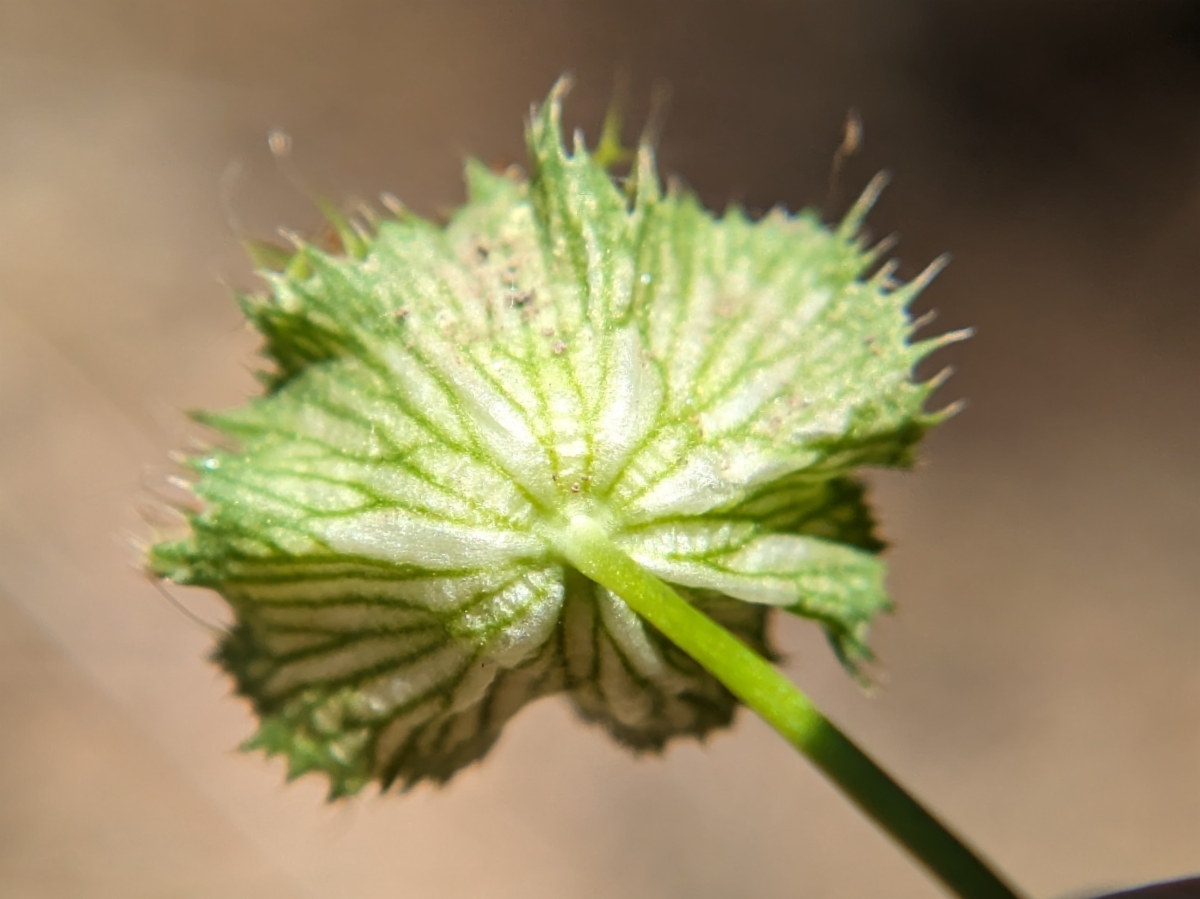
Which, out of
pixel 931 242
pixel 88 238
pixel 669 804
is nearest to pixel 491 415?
pixel 669 804

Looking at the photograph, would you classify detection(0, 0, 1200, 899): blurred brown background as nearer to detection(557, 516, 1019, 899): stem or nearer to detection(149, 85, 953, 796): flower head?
detection(149, 85, 953, 796): flower head

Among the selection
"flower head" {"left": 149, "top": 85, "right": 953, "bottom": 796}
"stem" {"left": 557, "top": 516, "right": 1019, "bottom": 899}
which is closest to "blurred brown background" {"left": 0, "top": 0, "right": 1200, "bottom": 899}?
"flower head" {"left": 149, "top": 85, "right": 953, "bottom": 796}

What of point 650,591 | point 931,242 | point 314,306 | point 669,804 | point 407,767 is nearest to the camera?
point 650,591

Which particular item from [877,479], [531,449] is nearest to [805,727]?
[531,449]

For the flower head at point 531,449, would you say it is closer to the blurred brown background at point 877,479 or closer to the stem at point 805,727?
the stem at point 805,727

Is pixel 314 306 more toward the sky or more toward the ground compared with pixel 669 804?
more toward the sky

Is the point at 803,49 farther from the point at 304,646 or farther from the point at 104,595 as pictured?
the point at 304,646
